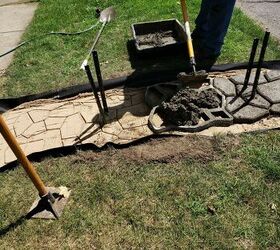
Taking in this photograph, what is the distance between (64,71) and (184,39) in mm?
2056

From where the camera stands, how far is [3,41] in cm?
754

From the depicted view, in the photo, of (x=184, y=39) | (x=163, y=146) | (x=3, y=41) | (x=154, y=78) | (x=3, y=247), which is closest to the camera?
(x=3, y=247)

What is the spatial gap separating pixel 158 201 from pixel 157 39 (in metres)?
3.49

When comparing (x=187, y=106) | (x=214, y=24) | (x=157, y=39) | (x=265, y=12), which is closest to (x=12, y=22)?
(x=157, y=39)

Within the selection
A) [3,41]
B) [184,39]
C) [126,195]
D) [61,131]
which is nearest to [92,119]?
[61,131]

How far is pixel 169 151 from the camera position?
163 inches

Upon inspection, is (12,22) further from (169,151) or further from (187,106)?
(169,151)

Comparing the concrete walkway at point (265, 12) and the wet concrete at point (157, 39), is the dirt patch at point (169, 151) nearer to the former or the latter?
the wet concrete at point (157, 39)

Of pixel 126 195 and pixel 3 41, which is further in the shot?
pixel 3 41

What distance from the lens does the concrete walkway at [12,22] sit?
284 inches

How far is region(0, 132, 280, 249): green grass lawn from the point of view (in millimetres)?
3316

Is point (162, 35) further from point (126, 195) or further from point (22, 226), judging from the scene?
point (22, 226)

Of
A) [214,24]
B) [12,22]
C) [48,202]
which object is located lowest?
[12,22]

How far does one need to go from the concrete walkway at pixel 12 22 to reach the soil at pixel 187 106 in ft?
11.1
